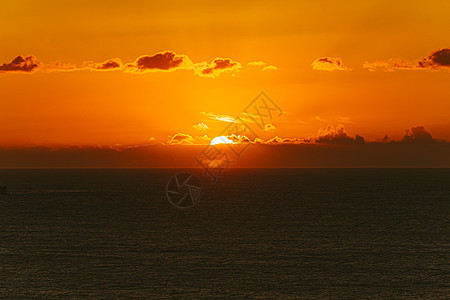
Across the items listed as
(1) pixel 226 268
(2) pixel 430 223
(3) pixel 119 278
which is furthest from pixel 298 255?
(2) pixel 430 223

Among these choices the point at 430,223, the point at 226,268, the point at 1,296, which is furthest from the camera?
the point at 430,223

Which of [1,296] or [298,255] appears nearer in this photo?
[1,296]

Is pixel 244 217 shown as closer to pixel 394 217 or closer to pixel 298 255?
pixel 394 217

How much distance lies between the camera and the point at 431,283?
56906 mm

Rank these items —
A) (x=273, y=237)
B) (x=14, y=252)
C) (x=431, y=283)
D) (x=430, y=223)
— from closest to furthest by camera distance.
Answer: (x=431, y=283) → (x=14, y=252) → (x=273, y=237) → (x=430, y=223)

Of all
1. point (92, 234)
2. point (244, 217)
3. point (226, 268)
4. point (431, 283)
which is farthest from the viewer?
point (244, 217)

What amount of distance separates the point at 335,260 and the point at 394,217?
60.4 metres

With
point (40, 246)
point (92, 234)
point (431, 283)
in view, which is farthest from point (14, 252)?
point (431, 283)

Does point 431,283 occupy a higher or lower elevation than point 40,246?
lower

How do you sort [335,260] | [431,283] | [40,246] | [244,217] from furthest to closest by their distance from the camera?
[244,217] < [40,246] < [335,260] < [431,283]

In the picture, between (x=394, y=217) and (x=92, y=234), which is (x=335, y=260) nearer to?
(x=92, y=234)

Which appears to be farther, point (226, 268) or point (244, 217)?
point (244, 217)

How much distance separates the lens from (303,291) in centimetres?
5369

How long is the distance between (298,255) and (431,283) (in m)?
18.9
